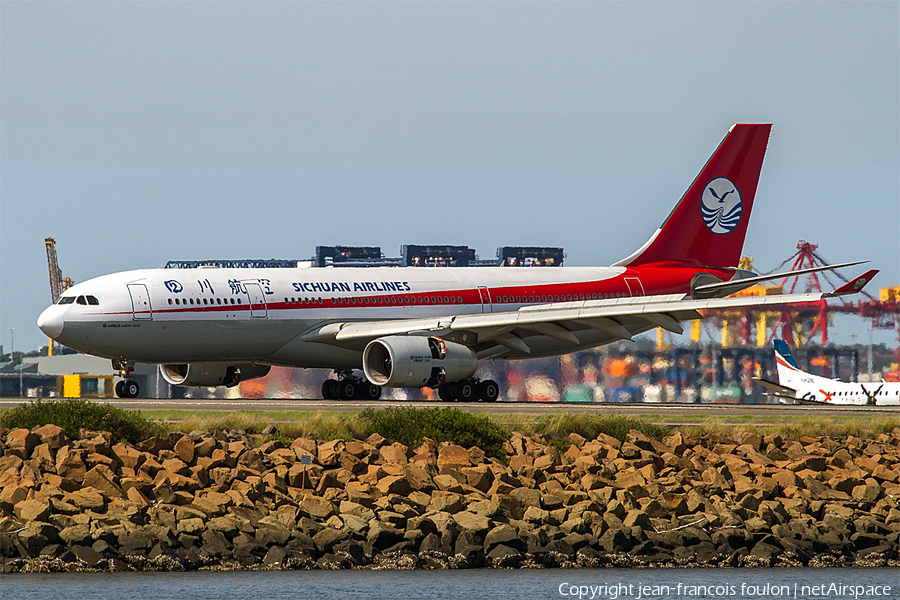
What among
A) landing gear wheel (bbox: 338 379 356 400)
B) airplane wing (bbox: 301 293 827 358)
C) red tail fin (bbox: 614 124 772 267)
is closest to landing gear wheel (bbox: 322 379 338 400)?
landing gear wheel (bbox: 338 379 356 400)

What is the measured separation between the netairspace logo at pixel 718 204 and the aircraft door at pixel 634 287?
13.1 ft

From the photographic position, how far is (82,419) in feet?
82.6

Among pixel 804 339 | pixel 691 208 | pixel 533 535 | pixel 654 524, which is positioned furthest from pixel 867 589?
→ pixel 804 339

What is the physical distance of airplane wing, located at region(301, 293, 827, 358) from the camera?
Result: 35.4m

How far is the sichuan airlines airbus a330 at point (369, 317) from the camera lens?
33.6 metres

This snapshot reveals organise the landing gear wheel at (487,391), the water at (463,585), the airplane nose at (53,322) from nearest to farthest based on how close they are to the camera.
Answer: the water at (463,585)
the airplane nose at (53,322)
the landing gear wheel at (487,391)

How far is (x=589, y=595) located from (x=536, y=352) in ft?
71.3

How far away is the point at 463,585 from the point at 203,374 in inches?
833

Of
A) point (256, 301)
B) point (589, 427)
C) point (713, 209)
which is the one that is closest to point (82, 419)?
point (589, 427)

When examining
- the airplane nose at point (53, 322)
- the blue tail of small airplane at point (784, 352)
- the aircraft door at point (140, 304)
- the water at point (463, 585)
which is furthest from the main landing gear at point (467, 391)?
the blue tail of small airplane at point (784, 352)

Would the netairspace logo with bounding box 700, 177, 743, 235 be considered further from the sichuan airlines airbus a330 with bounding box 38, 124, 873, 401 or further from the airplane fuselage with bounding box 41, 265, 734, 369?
the airplane fuselage with bounding box 41, 265, 734, 369

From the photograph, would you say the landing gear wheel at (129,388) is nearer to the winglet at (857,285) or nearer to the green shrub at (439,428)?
the green shrub at (439,428)

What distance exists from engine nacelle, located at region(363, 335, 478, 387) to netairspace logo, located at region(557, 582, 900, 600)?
51.5ft

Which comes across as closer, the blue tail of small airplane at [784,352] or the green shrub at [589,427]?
the green shrub at [589,427]
